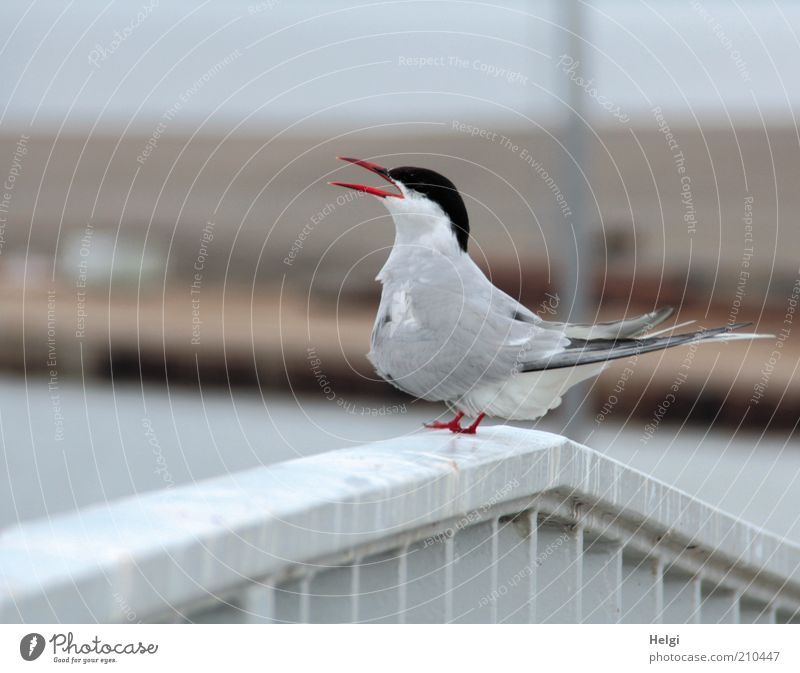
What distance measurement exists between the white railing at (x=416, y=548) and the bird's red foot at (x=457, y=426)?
2.2 inches

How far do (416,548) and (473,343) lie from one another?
43 cm

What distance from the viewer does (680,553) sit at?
4.60ft

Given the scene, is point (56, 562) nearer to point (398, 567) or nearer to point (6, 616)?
point (6, 616)

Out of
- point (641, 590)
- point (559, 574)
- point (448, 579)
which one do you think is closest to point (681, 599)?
point (641, 590)

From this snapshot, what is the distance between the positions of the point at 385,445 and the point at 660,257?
259 cm

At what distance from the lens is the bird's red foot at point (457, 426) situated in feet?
4.50

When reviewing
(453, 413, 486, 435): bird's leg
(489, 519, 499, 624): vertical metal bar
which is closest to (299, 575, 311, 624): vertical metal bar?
(489, 519, 499, 624): vertical metal bar

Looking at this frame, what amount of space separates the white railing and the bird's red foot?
55mm

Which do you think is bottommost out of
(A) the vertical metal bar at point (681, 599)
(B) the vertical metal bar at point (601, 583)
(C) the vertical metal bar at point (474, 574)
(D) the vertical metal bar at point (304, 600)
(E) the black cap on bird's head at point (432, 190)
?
(A) the vertical metal bar at point (681, 599)

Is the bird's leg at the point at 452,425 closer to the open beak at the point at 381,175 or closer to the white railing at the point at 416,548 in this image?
the white railing at the point at 416,548

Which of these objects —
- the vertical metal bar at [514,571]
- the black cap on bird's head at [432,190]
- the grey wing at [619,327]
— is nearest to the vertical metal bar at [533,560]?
the vertical metal bar at [514,571]

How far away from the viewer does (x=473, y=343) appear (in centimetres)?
140

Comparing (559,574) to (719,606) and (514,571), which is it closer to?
(514,571)
